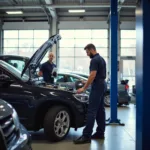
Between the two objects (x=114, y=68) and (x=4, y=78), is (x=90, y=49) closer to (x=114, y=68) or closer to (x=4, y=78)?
(x=4, y=78)

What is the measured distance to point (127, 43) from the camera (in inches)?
676

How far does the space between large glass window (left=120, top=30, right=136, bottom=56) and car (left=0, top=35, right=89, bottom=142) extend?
12.2m

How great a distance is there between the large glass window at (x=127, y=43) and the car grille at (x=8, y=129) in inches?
593

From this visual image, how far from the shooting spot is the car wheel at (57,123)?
5.02 metres

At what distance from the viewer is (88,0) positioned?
1516 cm

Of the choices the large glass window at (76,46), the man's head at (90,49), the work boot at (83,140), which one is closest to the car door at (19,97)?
the work boot at (83,140)

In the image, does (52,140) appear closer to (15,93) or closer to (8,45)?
(15,93)

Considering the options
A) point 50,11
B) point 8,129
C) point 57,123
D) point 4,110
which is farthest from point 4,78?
point 50,11

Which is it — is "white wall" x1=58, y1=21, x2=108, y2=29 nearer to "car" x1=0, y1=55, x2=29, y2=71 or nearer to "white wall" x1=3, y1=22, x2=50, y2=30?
"white wall" x1=3, y1=22, x2=50, y2=30

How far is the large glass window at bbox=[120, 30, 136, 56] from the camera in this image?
1712 centimetres

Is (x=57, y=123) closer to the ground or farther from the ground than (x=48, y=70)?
closer to the ground

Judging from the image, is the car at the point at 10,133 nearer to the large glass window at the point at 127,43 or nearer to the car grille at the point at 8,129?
the car grille at the point at 8,129

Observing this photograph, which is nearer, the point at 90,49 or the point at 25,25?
the point at 90,49

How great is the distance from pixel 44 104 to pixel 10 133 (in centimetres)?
271
